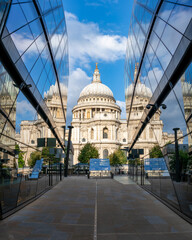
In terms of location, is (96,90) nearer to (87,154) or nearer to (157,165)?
(87,154)

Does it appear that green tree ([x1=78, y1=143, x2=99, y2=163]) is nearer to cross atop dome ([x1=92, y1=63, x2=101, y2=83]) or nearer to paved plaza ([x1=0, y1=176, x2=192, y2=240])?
cross atop dome ([x1=92, y1=63, x2=101, y2=83])

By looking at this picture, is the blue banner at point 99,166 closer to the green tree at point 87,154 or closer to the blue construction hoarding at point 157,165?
the blue construction hoarding at point 157,165

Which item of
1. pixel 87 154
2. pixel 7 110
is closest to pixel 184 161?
pixel 7 110

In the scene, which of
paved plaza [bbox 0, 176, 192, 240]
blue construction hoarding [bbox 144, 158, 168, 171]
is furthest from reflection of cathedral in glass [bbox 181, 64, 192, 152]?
blue construction hoarding [bbox 144, 158, 168, 171]

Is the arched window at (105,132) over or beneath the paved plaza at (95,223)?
over

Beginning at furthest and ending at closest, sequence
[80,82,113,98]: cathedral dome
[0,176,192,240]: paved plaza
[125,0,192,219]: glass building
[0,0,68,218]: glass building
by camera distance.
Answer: [80,82,113,98]: cathedral dome → [0,0,68,218]: glass building → [125,0,192,219]: glass building → [0,176,192,240]: paved plaza

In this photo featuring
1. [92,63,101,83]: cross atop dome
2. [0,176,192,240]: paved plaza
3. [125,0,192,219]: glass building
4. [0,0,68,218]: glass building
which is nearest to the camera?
[0,176,192,240]: paved plaza

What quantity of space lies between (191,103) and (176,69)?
1.98 m

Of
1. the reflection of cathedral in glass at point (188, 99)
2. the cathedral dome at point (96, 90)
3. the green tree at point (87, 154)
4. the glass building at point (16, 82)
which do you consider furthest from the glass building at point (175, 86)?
the cathedral dome at point (96, 90)

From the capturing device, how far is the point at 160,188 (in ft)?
33.0

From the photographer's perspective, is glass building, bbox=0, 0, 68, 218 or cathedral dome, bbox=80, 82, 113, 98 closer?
Answer: glass building, bbox=0, 0, 68, 218

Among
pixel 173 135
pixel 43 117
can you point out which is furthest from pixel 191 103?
pixel 43 117

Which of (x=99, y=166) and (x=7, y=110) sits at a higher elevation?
(x=7, y=110)

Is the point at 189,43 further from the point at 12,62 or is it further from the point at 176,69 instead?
the point at 12,62
